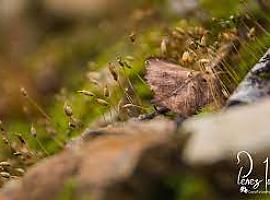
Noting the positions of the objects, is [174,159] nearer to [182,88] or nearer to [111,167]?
[111,167]

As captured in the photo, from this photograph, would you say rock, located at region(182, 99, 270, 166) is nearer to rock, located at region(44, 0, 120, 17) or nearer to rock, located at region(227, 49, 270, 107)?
rock, located at region(227, 49, 270, 107)

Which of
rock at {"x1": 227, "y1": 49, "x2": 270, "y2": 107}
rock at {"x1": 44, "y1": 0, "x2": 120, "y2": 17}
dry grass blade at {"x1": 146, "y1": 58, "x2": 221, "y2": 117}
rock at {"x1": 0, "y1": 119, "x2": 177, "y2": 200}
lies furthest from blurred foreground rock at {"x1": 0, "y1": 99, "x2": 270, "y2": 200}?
rock at {"x1": 44, "y1": 0, "x2": 120, "y2": 17}

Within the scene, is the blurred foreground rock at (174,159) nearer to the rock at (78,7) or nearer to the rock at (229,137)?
the rock at (229,137)

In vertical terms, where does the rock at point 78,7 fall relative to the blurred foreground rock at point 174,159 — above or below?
above

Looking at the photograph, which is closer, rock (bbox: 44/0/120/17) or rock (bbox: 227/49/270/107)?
rock (bbox: 227/49/270/107)

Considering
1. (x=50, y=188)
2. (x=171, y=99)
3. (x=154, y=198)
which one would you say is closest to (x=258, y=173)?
(x=154, y=198)

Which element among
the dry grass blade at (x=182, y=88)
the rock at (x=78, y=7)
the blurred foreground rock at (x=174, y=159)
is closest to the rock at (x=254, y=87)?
the dry grass blade at (x=182, y=88)
